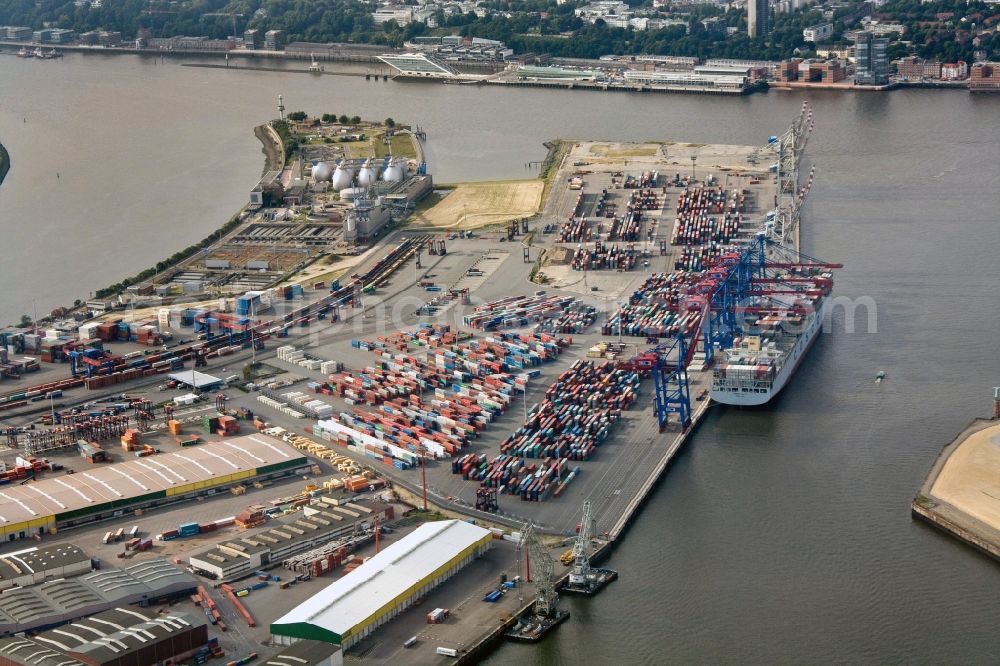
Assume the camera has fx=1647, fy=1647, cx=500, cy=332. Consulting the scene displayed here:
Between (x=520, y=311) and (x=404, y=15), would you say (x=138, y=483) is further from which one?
(x=404, y=15)

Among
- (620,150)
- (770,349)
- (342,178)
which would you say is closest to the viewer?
(770,349)

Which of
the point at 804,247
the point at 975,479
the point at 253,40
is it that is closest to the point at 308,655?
the point at 975,479

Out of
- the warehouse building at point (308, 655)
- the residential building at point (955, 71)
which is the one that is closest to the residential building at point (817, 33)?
the residential building at point (955, 71)

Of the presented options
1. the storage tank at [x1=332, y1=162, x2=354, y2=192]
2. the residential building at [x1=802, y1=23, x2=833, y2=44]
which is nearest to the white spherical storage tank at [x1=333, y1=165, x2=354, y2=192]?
the storage tank at [x1=332, y1=162, x2=354, y2=192]

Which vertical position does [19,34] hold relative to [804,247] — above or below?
above

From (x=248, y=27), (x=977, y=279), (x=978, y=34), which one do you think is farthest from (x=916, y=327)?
(x=248, y=27)

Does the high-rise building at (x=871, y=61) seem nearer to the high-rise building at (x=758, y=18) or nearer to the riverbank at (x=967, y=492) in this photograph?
the high-rise building at (x=758, y=18)

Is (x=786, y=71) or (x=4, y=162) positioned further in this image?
(x=786, y=71)
